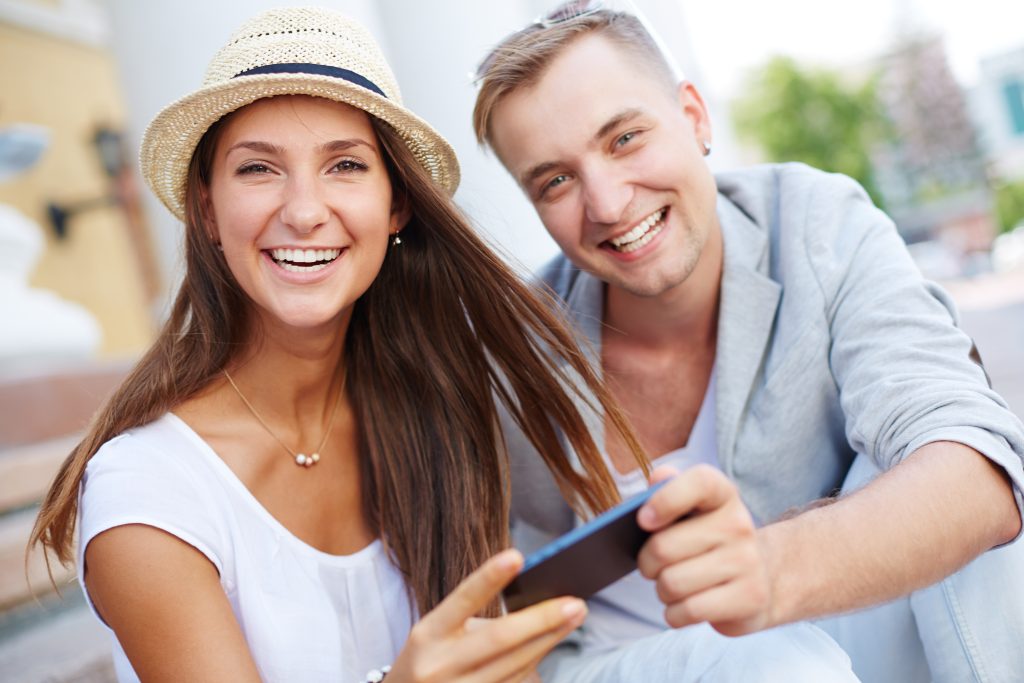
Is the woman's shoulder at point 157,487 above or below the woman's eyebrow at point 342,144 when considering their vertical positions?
below

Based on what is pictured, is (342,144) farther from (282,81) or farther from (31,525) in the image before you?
(31,525)

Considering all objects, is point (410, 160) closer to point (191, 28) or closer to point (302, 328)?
point (302, 328)

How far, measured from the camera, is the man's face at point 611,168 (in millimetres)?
2432

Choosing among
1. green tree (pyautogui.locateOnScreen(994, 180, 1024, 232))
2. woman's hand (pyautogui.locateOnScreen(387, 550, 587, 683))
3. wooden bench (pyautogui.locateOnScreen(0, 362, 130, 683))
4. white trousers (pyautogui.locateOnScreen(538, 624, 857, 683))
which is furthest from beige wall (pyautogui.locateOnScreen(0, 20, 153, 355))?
green tree (pyautogui.locateOnScreen(994, 180, 1024, 232))

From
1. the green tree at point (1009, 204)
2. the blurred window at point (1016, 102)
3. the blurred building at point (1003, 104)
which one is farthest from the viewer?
the blurred window at point (1016, 102)

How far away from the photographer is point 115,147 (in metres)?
10.8

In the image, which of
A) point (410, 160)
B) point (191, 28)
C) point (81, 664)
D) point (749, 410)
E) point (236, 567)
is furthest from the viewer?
point (191, 28)

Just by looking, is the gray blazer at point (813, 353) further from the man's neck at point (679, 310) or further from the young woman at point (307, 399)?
the young woman at point (307, 399)

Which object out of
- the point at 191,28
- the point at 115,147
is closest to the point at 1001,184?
the point at 115,147

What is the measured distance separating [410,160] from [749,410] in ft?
3.33

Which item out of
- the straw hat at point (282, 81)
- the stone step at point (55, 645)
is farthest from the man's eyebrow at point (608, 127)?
the stone step at point (55, 645)

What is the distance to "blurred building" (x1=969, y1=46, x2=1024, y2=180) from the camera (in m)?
41.9

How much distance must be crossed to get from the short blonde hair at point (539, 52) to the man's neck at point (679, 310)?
0.51 m

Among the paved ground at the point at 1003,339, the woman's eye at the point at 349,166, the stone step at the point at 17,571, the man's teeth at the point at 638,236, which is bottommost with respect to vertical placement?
the paved ground at the point at 1003,339
